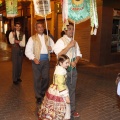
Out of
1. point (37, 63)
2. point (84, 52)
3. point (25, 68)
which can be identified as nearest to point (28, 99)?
point (37, 63)

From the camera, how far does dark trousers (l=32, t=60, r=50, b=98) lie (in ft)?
17.5

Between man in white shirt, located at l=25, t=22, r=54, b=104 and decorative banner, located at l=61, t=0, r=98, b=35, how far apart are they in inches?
37.2

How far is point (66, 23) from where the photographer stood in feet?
14.1

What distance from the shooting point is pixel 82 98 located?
5941 millimetres

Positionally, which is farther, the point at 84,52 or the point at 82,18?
the point at 84,52

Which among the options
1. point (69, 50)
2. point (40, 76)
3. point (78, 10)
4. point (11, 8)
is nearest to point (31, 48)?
point (40, 76)

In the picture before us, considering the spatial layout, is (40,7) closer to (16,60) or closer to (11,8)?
(11,8)

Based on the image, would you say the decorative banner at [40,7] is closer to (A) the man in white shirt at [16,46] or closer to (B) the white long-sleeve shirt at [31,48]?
(B) the white long-sleeve shirt at [31,48]

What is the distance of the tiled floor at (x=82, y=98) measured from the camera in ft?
16.0

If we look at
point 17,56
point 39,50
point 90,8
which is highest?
point 90,8

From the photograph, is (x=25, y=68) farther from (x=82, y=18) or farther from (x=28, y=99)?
(x=82, y=18)

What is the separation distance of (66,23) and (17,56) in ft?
11.3

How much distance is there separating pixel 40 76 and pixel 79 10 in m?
1.87

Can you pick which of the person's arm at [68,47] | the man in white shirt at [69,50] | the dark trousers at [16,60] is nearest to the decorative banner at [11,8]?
the dark trousers at [16,60]
